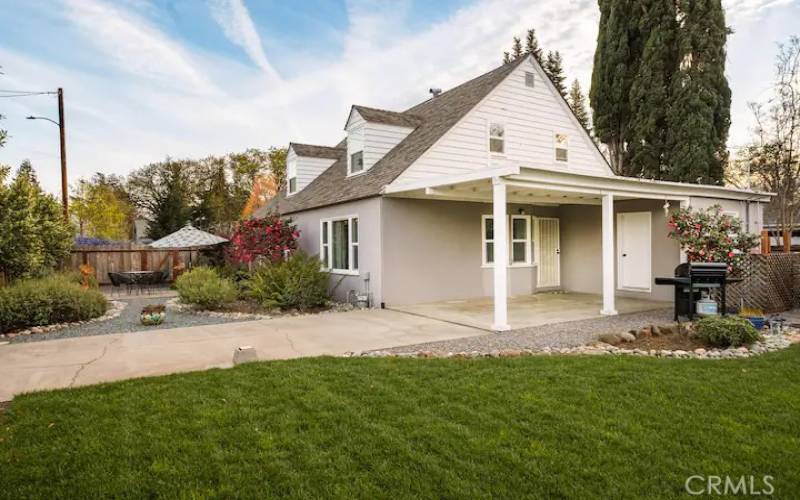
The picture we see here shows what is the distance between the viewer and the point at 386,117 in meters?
13.7

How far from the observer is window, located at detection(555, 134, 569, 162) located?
14.3 meters

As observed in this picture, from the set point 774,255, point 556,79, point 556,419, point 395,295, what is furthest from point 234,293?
point 556,79

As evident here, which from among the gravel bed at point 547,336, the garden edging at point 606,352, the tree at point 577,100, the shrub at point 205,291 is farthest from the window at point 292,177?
the tree at point 577,100

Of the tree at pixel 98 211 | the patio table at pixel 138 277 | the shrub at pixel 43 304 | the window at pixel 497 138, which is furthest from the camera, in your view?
the tree at pixel 98 211

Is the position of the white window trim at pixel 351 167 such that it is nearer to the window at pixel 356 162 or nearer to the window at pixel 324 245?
the window at pixel 356 162

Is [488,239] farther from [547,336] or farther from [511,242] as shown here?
[547,336]

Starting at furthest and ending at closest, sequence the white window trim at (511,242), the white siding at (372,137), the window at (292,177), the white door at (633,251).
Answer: the window at (292,177) → the white siding at (372,137) → the white window trim at (511,242) → the white door at (633,251)

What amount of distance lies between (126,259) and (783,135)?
2259 centimetres

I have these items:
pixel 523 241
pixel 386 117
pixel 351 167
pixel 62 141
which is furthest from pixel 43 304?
pixel 523 241

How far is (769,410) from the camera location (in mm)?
3916

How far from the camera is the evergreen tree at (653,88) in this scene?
69.7ft

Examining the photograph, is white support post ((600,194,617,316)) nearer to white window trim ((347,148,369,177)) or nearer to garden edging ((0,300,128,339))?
white window trim ((347,148,369,177))

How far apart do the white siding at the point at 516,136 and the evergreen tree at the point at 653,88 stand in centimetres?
802

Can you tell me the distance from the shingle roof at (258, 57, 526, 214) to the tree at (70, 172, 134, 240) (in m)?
20.9
